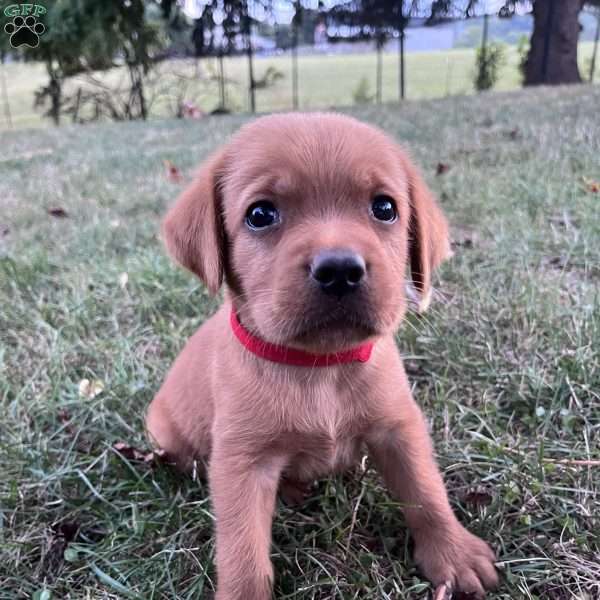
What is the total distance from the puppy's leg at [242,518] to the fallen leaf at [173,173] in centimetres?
532

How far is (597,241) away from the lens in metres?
3.63

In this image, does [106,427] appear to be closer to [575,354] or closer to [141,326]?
[141,326]

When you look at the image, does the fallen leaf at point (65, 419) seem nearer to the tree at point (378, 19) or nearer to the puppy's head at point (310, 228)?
the puppy's head at point (310, 228)

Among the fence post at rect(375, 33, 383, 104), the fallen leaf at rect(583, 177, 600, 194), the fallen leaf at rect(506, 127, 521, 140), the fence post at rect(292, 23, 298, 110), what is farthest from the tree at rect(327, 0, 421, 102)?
the fallen leaf at rect(583, 177, 600, 194)

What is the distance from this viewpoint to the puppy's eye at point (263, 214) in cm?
176

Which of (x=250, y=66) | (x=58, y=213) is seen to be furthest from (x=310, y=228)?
(x=250, y=66)

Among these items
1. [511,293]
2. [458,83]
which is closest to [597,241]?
[511,293]

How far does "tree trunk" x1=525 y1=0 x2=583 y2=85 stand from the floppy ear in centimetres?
1432

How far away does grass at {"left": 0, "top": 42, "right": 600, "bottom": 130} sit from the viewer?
1652 cm

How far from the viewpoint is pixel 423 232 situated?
2.02 meters

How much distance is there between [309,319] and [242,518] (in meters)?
0.62

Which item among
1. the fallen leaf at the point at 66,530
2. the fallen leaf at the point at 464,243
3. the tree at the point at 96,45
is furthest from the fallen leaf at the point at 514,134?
the tree at the point at 96,45

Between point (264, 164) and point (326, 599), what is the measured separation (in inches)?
48.3

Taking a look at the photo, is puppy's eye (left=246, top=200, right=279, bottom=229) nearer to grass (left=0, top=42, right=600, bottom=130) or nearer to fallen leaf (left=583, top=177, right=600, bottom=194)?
fallen leaf (left=583, top=177, right=600, bottom=194)
